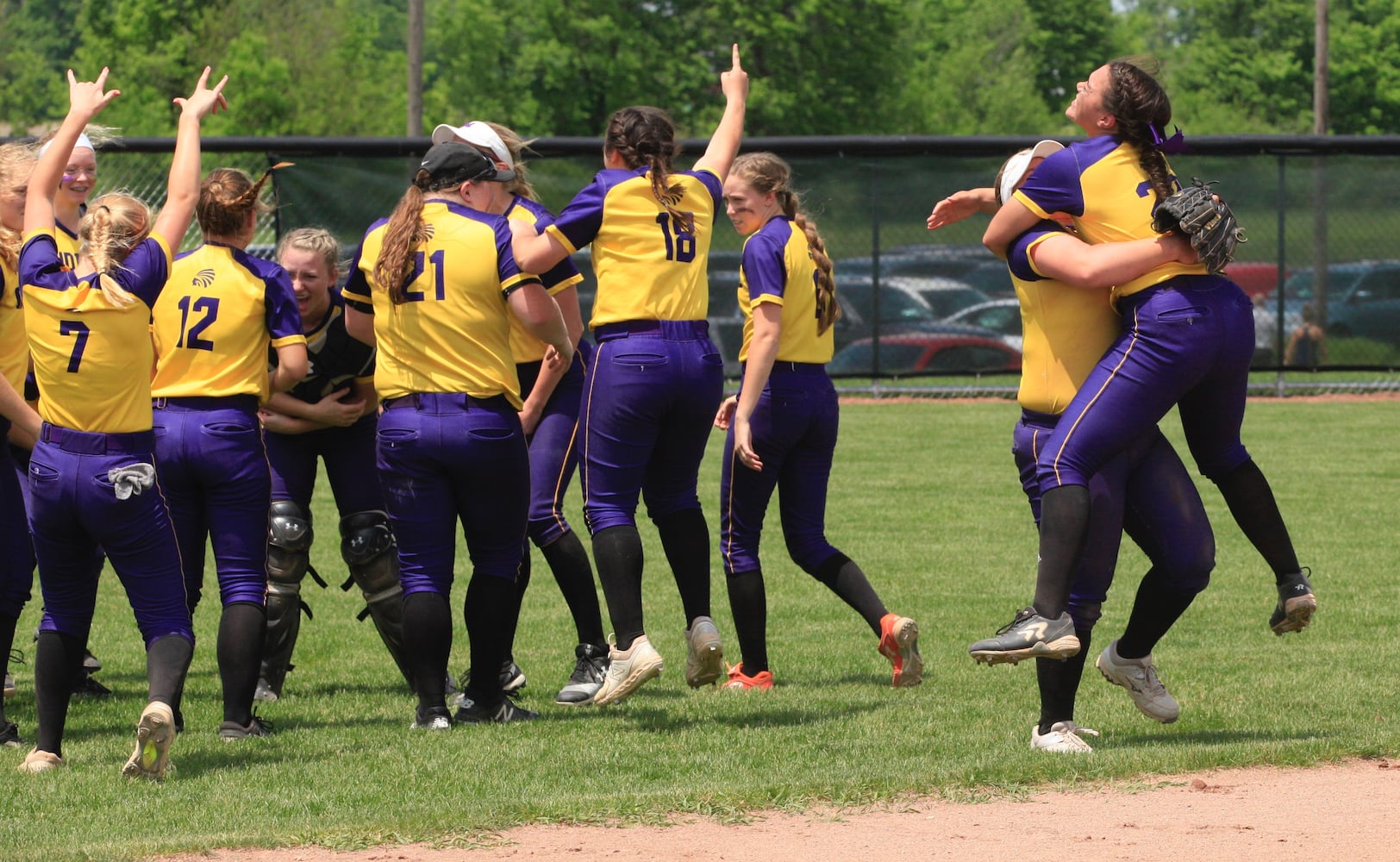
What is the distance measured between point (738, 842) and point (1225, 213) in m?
2.19

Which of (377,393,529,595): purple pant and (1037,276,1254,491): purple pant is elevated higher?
(1037,276,1254,491): purple pant

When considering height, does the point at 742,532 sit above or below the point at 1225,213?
below

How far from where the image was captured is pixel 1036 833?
4.32 metres

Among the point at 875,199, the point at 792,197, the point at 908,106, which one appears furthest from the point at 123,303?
the point at 908,106

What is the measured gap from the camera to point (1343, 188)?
15.9 metres

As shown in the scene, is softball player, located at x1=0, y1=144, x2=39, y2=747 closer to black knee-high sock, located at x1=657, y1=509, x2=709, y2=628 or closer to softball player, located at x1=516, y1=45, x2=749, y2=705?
softball player, located at x1=516, y1=45, x2=749, y2=705

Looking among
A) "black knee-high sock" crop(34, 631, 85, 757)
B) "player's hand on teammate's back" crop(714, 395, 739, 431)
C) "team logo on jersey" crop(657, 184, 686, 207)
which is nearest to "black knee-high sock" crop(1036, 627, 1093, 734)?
"player's hand on teammate's back" crop(714, 395, 739, 431)

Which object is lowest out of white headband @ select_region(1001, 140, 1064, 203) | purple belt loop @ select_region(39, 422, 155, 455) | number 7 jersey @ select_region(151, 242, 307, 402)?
purple belt loop @ select_region(39, 422, 155, 455)

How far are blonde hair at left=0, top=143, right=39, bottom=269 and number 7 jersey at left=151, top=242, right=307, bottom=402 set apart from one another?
0.50m

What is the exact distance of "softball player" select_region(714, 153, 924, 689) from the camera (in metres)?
6.16

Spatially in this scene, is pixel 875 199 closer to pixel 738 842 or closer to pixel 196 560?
pixel 196 560

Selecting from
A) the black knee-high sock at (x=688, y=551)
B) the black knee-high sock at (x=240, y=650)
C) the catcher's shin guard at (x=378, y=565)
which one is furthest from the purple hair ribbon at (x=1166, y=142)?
the black knee-high sock at (x=240, y=650)

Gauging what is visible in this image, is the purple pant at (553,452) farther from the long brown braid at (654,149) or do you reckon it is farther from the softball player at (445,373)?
the long brown braid at (654,149)

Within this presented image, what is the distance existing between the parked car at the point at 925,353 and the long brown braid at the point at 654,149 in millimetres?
10281
